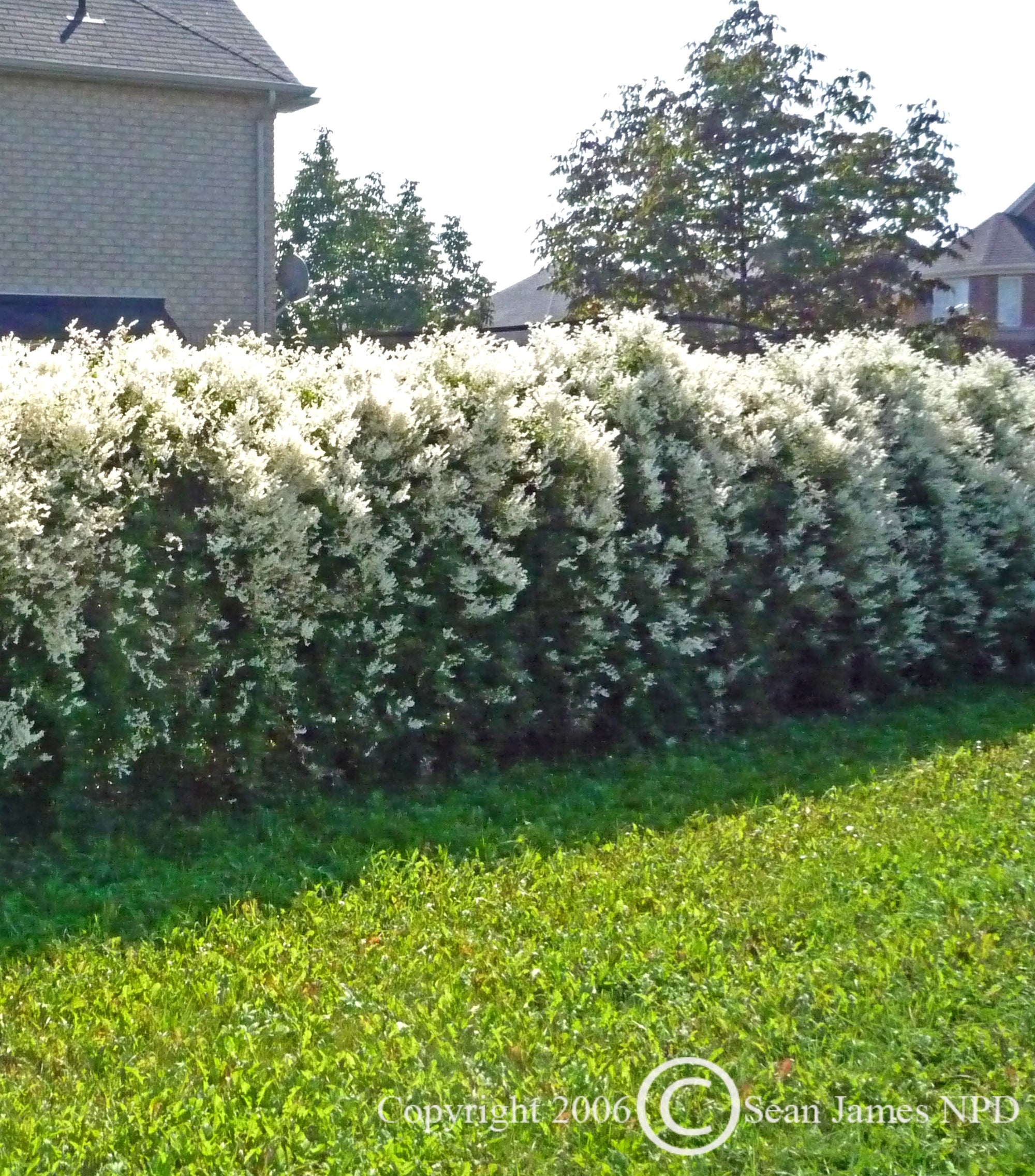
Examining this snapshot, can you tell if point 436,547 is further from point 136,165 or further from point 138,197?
point 136,165

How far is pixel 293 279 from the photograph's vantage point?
21188mm

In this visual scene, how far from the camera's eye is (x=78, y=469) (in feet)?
21.5

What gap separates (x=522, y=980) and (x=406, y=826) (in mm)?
2065

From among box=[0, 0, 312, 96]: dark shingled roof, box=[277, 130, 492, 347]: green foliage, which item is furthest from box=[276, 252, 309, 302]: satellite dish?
box=[277, 130, 492, 347]: green foliage

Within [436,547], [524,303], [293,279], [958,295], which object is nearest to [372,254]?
[524,303]

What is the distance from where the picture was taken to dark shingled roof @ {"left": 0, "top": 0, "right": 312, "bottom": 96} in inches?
719

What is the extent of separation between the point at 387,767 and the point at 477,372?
7.12 feet

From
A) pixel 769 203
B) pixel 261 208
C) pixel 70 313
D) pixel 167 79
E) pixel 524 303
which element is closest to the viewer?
pixel 70 313

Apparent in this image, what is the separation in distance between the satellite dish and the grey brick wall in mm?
1360

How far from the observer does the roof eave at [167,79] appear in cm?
1798

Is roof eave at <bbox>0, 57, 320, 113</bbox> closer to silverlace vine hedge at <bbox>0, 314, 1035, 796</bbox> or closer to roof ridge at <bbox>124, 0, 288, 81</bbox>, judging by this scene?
roof ridge at <bbox>124, 0, 288, 81</bbox>

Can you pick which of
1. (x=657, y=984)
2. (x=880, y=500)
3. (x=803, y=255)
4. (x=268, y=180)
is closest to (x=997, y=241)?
(x=803, y=255)

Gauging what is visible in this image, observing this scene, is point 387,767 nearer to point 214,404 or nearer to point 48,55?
point 214,404

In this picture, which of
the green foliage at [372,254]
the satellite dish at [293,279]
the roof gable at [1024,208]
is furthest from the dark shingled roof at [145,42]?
the roof gable at [1024,208]
